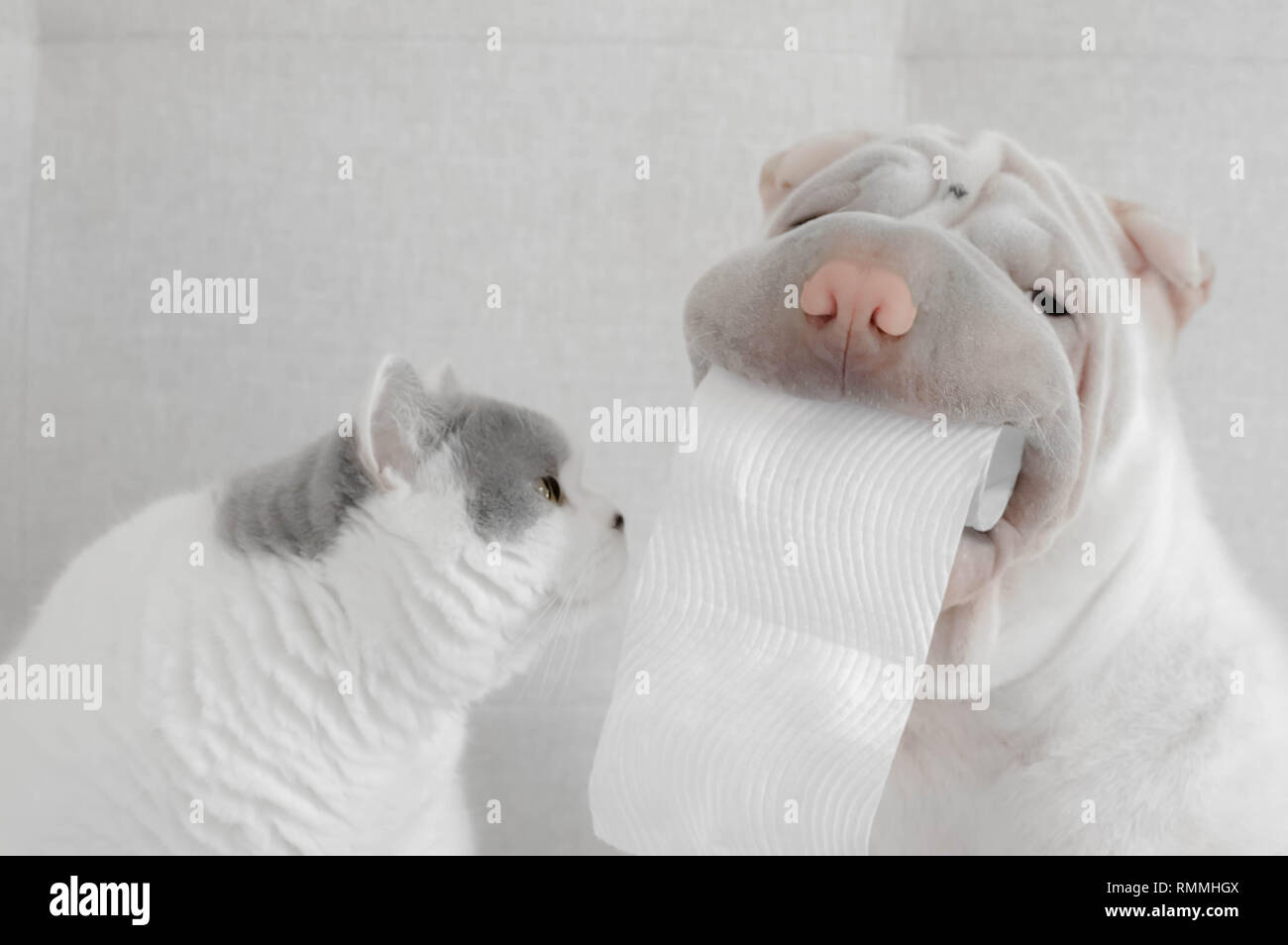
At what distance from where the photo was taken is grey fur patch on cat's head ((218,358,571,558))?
0.95m

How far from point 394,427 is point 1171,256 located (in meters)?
0.61

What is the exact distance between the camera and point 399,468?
97 centimetres

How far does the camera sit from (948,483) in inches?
31.2

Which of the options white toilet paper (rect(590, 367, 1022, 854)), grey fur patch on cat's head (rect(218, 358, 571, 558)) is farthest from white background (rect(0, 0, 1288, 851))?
white toilet paper (rect(590, 367, 1022, 854))

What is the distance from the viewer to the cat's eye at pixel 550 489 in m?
1.01

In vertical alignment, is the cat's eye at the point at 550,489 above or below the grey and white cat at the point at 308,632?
above

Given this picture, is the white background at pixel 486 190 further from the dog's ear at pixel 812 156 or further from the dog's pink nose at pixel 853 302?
the dog's pink nose at pixel 853 302

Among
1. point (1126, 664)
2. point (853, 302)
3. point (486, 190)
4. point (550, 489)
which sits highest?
point (486, 190)

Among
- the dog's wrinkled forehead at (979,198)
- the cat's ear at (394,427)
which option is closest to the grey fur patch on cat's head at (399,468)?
the cat's ear at (394,427)

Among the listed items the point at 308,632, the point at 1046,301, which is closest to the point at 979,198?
the point at 1046,301

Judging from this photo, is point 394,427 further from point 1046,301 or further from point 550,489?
point 1046,301

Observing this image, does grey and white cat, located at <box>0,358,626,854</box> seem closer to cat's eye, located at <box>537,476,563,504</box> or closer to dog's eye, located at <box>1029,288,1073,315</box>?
cat's eye, located at <box>537,476,563,504</box>
